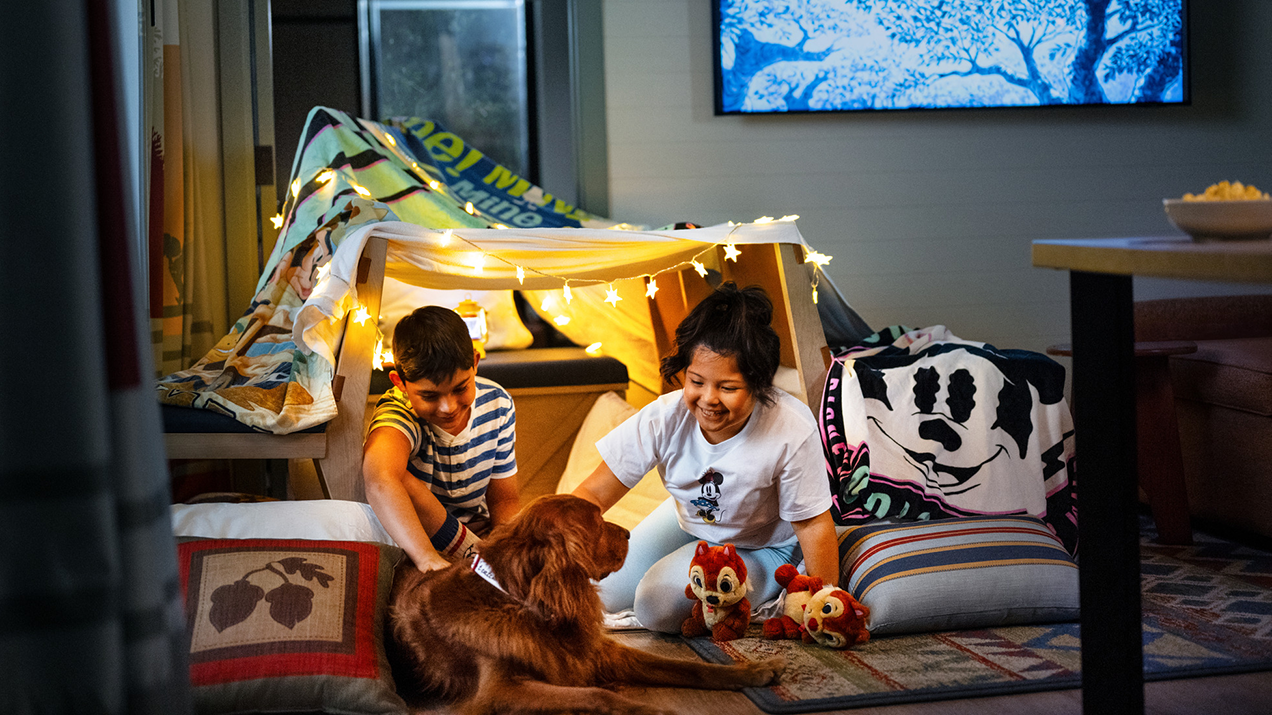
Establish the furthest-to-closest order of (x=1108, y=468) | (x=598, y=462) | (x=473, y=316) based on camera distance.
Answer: (x=473, y=316), (x=598, y=462), (x=1108, y=468)

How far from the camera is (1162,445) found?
2656 millimetres

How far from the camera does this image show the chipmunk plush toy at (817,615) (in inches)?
76.4

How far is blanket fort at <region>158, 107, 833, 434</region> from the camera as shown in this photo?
2.19 metres

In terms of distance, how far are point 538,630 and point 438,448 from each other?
27.3 inches

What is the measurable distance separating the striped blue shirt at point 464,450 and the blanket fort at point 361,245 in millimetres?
170

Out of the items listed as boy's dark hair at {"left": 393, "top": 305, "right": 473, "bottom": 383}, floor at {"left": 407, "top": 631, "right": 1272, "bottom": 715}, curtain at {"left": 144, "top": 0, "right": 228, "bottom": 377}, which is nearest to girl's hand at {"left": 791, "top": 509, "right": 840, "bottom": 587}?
floor at {"left": 407, "top": 631, "right": 1272, "bottom": 715}

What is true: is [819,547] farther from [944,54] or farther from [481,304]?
[944,54]

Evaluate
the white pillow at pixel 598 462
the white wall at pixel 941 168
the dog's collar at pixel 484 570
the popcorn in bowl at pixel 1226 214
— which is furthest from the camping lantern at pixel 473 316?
the popcorn in bowl at pixel 1226 214

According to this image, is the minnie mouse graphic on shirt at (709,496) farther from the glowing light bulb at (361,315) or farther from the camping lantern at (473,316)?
the camping lantern at (473,316)

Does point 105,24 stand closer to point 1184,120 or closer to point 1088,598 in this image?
point 1088,598

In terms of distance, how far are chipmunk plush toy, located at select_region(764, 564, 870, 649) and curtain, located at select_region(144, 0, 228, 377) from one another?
1.82 meters

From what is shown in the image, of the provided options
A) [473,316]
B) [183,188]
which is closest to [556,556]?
[473,316]

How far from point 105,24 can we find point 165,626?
1.29ft

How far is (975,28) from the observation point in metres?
3.77
